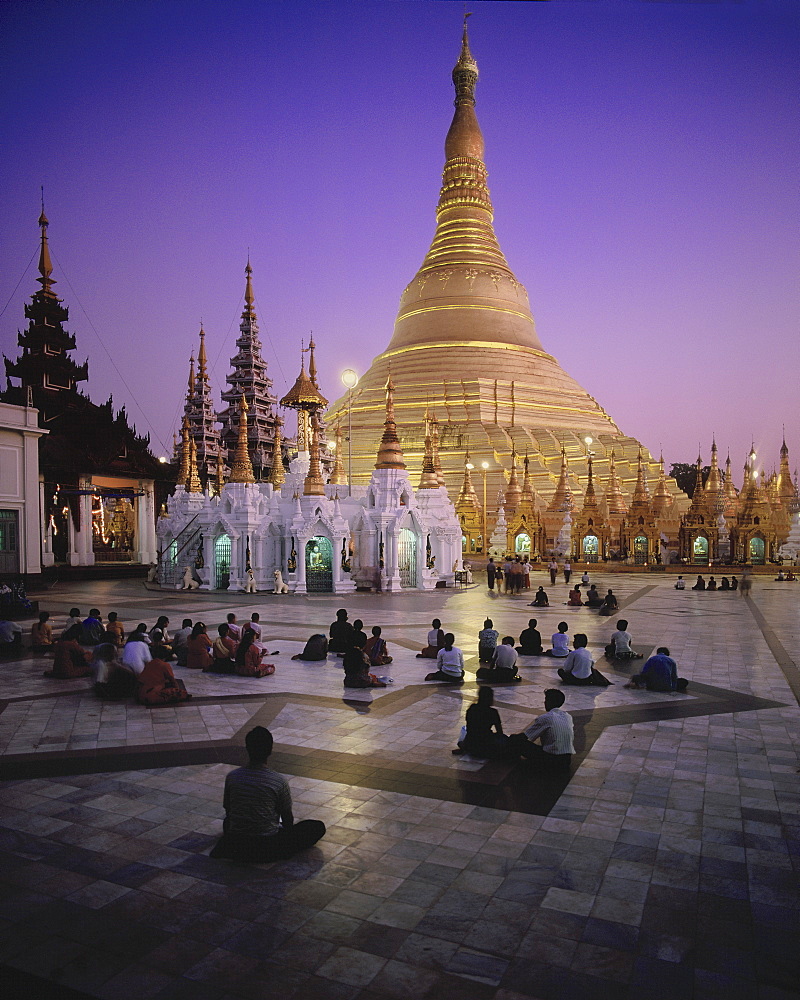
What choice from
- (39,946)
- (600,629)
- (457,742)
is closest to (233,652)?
(457,742)

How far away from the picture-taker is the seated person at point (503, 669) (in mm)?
11508

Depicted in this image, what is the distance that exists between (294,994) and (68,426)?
4091 cm

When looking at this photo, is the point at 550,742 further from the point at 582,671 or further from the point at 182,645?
the point at 182,645

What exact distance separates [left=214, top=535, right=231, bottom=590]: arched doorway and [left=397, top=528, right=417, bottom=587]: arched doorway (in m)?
7.18

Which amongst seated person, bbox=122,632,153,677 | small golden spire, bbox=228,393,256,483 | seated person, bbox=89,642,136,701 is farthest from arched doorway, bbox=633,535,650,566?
seated person, bbox=89,642,136,701

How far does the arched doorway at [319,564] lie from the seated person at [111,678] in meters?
17.4

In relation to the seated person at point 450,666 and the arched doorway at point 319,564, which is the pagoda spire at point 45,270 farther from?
the seated person at point 450,666

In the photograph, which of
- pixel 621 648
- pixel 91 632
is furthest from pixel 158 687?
pixel 621 648

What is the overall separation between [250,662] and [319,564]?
646 inches

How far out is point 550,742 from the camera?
745cm

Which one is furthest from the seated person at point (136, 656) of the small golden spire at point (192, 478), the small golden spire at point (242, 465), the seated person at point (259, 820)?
the small golden spire at point (192, 478)

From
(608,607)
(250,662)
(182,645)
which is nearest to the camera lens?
(250,662)

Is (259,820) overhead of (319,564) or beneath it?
beneath

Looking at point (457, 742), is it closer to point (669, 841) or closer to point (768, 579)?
point (669, 841)
